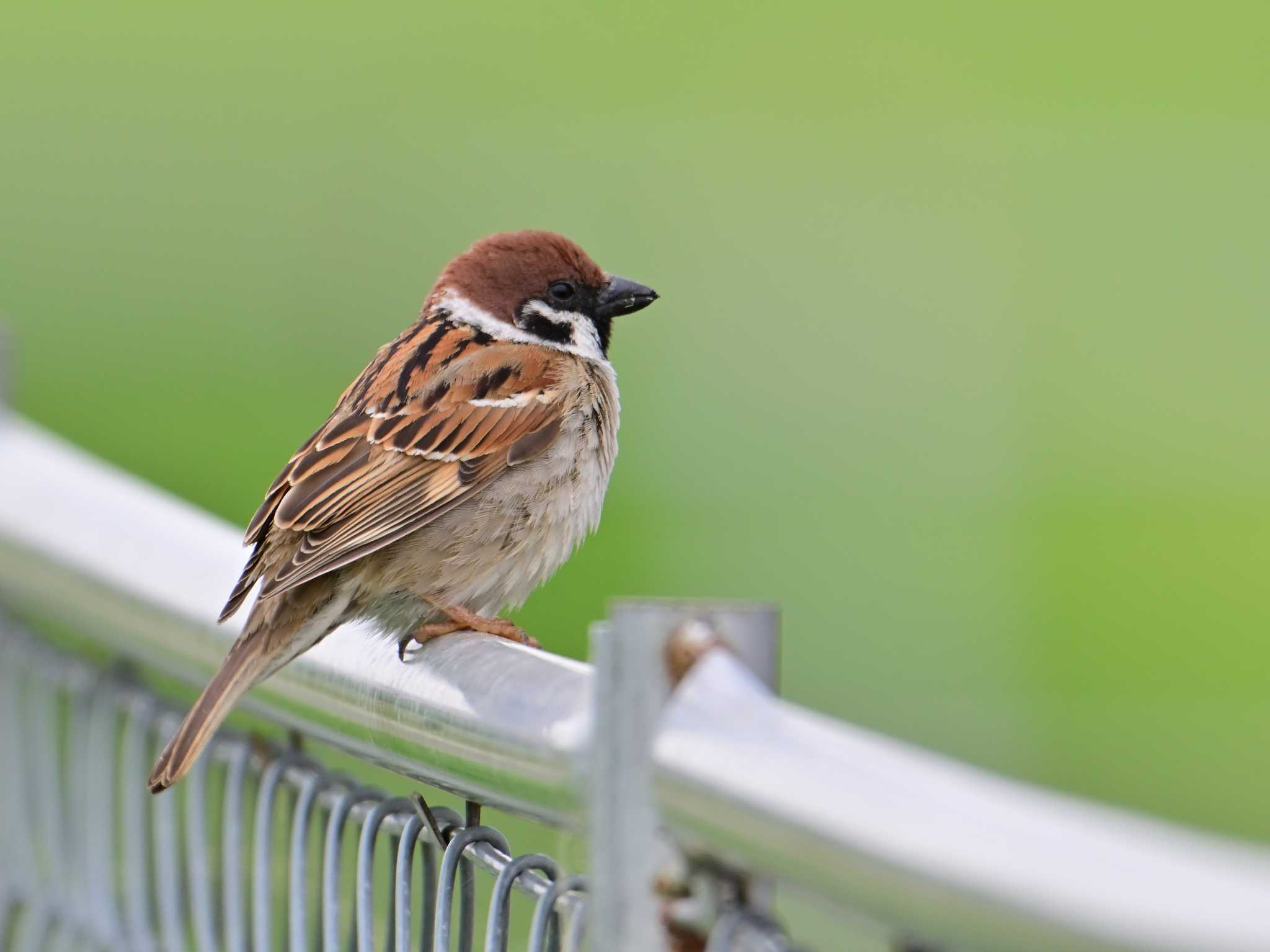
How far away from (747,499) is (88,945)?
6.29 m

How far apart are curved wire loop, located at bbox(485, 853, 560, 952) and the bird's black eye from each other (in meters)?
1.15

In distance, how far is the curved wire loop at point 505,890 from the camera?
80 cm

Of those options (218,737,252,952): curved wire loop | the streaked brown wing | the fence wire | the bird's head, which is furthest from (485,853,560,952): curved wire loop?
the bird's head

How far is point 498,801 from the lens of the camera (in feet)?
2.57

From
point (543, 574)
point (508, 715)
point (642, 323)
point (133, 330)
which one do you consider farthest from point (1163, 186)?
point (508, 715)

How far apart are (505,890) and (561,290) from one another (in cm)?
117

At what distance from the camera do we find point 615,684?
0.65 metres

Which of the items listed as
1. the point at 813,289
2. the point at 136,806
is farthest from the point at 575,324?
the point at 813,289

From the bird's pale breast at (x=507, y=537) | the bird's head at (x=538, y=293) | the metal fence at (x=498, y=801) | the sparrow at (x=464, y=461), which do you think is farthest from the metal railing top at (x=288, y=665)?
→ the bird's head at (x=538, y=293)

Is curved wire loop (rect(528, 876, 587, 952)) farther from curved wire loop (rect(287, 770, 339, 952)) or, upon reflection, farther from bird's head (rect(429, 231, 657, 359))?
bird's head (rect(429, 231, 657, 359))

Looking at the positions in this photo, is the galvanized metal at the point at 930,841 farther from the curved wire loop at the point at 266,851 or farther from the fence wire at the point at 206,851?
the curved wire loop at the point at 266,851

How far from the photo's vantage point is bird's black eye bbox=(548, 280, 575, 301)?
75.9 inches

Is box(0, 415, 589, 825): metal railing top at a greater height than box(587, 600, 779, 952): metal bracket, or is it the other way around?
box(587, 600, 779, 952): metal bracket

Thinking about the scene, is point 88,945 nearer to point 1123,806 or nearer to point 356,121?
point 1123,806
